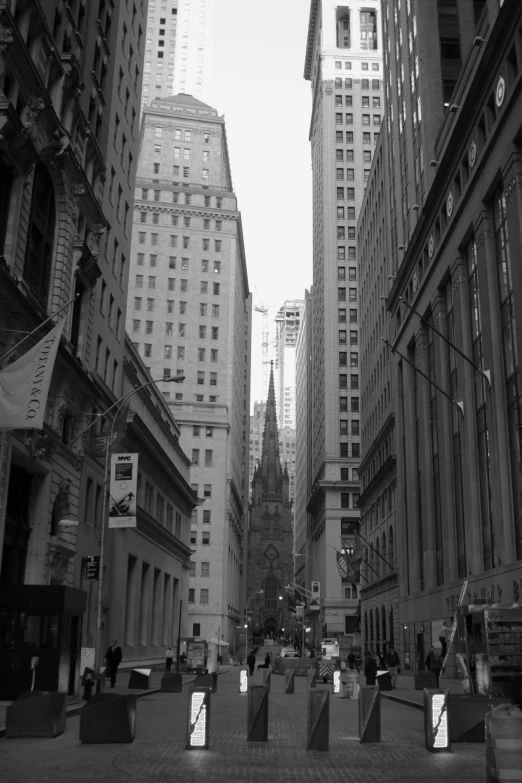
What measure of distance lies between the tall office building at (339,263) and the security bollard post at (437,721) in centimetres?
9139

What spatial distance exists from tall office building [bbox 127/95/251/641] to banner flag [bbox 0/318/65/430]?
8386 cm

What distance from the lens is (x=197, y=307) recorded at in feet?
364

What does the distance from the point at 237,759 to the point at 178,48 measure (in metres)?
201

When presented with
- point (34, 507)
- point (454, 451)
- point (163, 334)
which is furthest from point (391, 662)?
point (163, 334)

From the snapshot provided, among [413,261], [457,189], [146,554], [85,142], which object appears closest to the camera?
[85,142]

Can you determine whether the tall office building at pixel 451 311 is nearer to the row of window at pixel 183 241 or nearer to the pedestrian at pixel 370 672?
the pedestrian at pixel 370 672

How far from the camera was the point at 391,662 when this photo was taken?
4512 centimetres

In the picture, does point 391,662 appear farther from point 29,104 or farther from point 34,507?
point 29,104

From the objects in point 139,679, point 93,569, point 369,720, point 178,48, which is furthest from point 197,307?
point 178,48

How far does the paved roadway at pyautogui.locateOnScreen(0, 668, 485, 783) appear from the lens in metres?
12.1

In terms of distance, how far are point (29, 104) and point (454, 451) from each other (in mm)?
27034

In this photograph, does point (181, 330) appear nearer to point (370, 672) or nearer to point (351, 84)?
point (351, 84)

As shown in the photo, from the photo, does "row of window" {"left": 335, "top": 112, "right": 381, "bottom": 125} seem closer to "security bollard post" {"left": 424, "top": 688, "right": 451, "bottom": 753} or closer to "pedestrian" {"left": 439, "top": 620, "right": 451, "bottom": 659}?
"pedestrian" {"left": 439, "top": 620, "right": 451, "bottom": 659}

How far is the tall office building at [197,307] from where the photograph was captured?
103625 mm
